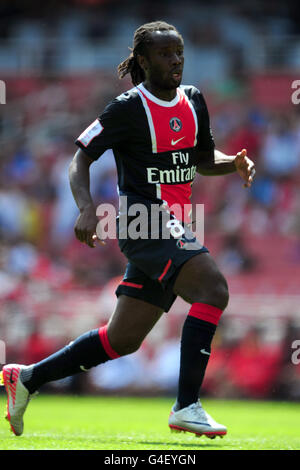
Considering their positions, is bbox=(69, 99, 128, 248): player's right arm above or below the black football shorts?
above

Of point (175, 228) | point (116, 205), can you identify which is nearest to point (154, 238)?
point (175, 228)

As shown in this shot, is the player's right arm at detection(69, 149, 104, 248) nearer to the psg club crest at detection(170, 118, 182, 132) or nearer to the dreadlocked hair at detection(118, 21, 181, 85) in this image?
the psg club crest at detection(170, 118, 182, 132)

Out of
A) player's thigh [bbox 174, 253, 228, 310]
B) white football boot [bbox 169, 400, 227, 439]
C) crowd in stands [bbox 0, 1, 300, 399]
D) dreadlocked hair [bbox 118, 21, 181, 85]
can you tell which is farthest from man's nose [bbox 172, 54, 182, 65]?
crowd in stands [bbox 0, 1, 300, 399]

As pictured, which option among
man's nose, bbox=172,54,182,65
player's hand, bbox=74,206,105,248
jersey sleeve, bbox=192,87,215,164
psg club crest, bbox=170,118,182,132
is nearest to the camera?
player's hand, bbox=74,206,105,248

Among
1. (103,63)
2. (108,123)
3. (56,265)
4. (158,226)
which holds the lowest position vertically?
(56,265)

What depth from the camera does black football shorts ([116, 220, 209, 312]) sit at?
16.2 ft

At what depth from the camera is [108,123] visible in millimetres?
5121

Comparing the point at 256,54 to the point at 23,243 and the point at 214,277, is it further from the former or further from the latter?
the point at 214,277

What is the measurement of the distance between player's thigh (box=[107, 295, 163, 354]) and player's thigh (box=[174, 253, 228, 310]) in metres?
0.31

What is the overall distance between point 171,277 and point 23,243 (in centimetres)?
1003

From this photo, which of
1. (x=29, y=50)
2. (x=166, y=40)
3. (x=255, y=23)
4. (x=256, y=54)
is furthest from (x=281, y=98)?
(x=166, y=40)

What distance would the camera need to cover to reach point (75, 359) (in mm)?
5273

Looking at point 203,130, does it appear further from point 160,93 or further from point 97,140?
point 97,140

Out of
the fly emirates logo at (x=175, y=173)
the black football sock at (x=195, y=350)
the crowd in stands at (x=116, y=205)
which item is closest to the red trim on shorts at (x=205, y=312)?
the black football sock at (x=195, y=350)
